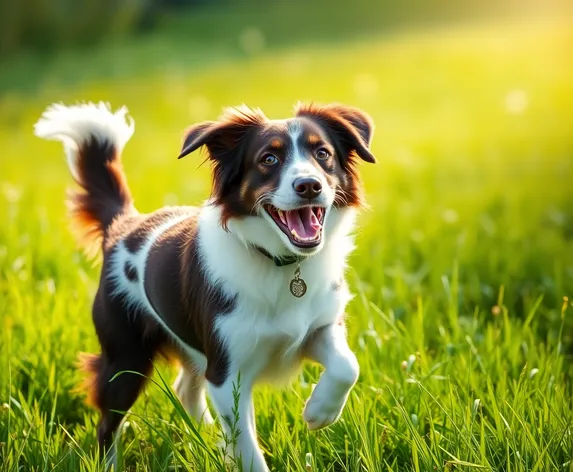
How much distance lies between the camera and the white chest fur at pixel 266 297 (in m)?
3.74

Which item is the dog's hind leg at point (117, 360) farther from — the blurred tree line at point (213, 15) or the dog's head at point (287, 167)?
the blurred tree line at point (213, 15)

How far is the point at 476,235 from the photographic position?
692cm

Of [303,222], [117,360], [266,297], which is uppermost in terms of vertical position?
[303,222]

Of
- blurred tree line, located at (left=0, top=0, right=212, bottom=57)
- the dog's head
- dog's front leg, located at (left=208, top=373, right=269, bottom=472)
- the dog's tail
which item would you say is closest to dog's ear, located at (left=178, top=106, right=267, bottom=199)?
the dog's head

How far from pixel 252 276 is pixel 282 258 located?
139mm

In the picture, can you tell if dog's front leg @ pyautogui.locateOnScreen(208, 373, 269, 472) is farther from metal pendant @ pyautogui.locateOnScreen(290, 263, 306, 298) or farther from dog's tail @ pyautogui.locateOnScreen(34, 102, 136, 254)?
dog's tail @ pyautogui.locateOnScreen(34, 102, 136, 254)

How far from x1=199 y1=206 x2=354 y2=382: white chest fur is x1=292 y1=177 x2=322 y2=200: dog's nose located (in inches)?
11.7

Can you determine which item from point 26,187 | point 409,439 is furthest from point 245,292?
point 26,187

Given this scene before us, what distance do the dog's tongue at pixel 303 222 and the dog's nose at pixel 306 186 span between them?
0.14 metres

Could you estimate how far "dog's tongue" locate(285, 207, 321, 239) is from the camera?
3646 mm

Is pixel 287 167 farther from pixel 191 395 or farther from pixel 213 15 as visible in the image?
pixel 213 15

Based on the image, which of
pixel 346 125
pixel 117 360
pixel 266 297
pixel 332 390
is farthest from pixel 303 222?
pixel 117 360

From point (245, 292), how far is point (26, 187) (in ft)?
20.9

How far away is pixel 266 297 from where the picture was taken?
377 centimetres
